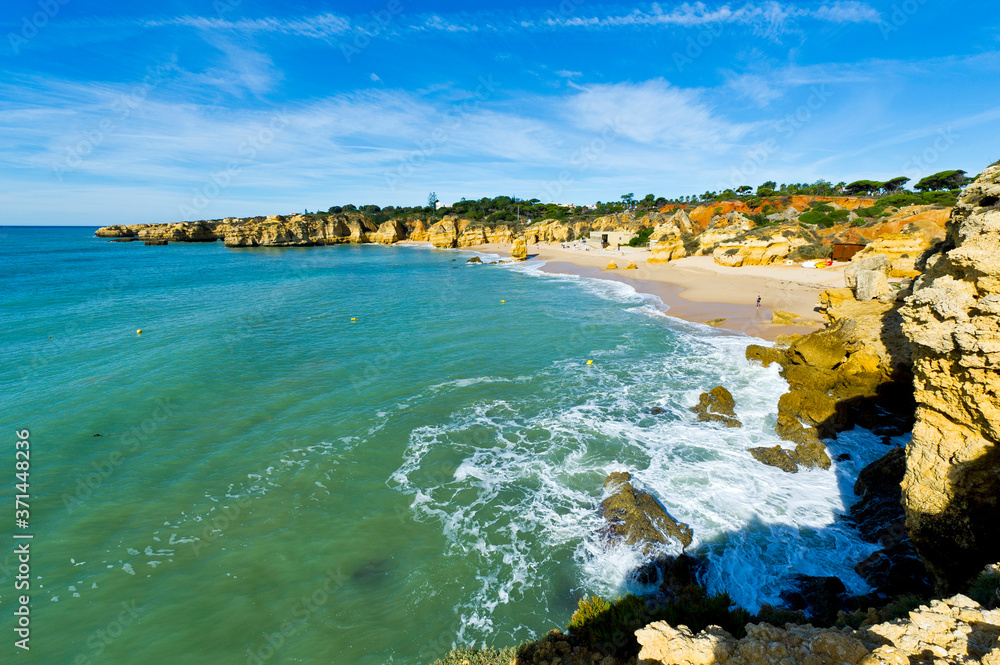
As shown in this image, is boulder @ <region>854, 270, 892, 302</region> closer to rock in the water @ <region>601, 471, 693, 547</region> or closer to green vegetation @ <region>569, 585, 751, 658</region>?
rock in the water @ <region>601, 471, 693, 547</region>

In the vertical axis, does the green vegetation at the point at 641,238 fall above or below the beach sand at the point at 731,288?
above

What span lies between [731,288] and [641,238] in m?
36.7

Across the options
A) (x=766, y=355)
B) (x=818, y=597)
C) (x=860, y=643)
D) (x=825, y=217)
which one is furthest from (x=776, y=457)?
(x=825, y=217)

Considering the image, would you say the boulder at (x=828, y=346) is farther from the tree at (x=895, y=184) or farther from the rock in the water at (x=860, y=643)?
the tree at (x=895, y=184)

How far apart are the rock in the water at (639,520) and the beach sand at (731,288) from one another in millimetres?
15467

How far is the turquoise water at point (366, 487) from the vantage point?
709 centimetres

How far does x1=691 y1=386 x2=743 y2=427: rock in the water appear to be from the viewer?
12.9m

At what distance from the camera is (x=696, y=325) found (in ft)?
76.8

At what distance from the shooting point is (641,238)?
217ft

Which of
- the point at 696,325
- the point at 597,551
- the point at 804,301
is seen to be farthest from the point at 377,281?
the point at 597,551

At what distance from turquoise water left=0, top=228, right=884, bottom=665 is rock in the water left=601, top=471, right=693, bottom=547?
1.32 feet

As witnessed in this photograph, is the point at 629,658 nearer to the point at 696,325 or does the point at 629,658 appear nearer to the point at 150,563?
the point at 150,563

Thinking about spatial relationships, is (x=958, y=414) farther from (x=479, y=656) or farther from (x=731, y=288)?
(x=731, y=288)

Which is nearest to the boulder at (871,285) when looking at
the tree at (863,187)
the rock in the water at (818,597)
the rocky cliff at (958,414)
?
the rocky cliff at (958,414)
